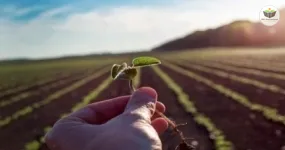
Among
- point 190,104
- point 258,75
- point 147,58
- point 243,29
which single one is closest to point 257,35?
point 243,29

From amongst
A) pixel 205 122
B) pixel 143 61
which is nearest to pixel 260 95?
pixel 205 122

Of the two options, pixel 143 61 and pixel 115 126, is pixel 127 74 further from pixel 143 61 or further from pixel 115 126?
pixel 115 126

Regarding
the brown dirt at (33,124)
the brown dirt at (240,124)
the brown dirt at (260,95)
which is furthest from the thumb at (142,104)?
the brown dirt at (260,95)

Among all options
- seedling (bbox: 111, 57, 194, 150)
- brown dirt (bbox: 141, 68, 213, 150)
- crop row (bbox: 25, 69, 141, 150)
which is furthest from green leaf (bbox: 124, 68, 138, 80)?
crop row (bbox: 25, 69, 141, 150)

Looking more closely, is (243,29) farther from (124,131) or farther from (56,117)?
(124,131)

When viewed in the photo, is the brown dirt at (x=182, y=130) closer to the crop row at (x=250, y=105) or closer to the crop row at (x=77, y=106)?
the crop row at (x=250, y=105)

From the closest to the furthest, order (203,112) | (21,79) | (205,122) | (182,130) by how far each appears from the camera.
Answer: (182,130)
(205,122)
(203,112)
(21,79)
